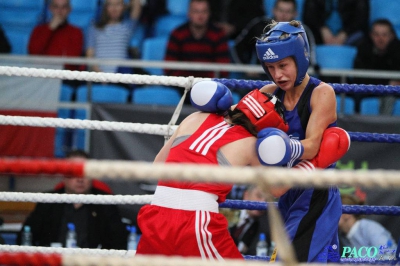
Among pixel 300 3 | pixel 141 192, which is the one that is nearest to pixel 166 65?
pixel 141 192

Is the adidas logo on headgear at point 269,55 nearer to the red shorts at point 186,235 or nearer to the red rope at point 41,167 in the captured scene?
the red shorts at point 186,235

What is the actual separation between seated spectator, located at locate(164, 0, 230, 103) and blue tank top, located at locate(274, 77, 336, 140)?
123 inches

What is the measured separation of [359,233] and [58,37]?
3.49 m

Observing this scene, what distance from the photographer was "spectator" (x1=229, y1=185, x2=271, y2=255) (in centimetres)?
474

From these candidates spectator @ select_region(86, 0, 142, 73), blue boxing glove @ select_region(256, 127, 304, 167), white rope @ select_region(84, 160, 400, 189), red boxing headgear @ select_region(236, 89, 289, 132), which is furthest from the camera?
spectator @ select_region(86, 0, 142, 73)

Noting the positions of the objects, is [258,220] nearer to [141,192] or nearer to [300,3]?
[141,192]

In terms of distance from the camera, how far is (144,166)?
4.90ft

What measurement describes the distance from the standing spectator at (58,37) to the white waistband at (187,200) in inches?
158

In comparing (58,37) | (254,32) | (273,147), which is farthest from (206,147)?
(58,37)

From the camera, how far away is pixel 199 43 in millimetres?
6098

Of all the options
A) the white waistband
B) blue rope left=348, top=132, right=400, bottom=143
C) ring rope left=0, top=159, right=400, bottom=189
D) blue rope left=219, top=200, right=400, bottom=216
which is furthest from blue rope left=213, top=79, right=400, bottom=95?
ring rope left=0, top=159, right=400, bottom=189

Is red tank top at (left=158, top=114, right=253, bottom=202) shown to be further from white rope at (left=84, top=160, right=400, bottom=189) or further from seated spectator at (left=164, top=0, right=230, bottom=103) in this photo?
seated spectator at (left=164, top=0, right=230, bottom=103)

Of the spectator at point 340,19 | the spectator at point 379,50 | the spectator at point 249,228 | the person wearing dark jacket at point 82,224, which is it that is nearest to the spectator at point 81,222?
the person wearing dark jacket at point 82,224

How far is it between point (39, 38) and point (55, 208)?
7.64 ft
